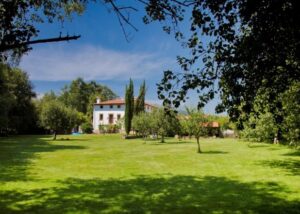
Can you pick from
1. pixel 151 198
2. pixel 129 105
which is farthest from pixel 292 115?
pixel 129 105

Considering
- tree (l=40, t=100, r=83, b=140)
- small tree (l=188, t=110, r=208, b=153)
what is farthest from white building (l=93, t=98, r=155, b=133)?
small tree (l=188, t=110, r=208, b=153)

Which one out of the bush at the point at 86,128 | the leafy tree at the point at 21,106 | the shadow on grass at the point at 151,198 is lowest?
the shadow on grass at the point at 151,198

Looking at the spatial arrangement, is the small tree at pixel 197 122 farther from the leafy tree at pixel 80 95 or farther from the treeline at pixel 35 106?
the leafy tree at pixel 80 95

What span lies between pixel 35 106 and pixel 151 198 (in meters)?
65.5

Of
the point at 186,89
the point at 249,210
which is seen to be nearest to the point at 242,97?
the point at 186,89

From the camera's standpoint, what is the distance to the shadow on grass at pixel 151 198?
940cm

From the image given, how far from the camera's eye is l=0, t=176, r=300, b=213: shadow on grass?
940 cm

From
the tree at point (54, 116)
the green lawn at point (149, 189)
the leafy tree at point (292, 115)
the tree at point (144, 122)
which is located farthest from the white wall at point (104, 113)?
the green lawn at point (149, 189)

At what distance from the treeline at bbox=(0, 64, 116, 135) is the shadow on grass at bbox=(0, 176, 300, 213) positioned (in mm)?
13603

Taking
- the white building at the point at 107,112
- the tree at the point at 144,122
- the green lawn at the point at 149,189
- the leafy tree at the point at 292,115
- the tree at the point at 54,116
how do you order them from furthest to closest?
the white building at the point at 107,112, the tree at the point at 54,116, the tree at the point at 144,122, the leafy tree at the point at 292,115, the green lawn at the point at 149,189

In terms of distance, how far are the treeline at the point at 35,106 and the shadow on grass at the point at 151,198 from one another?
13.6 m

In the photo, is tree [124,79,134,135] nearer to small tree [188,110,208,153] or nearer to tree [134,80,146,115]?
tree [134,80,146,115]

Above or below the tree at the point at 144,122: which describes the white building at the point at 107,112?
above

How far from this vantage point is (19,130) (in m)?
69.9
